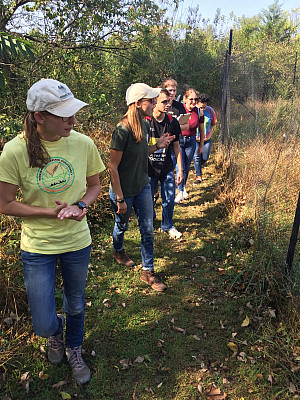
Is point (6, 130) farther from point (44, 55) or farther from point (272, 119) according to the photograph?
point (272, 119)

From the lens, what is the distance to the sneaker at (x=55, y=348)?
2.62 m

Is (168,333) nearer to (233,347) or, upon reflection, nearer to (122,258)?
(233,347)

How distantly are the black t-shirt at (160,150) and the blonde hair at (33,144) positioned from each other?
2413mm

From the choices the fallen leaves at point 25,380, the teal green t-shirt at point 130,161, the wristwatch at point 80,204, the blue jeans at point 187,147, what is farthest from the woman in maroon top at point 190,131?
the fallen leaves at point 25,380

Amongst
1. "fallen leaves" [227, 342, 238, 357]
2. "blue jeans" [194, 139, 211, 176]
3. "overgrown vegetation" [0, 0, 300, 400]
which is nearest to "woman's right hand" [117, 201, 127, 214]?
"overgrown vegetation" [0, 0, 300, 400]

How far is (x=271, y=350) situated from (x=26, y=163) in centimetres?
263

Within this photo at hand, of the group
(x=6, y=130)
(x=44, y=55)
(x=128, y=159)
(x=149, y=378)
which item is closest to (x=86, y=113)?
(x=44, y=55)

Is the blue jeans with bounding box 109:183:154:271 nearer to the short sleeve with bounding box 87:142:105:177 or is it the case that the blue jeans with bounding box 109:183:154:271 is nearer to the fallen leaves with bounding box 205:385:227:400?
the short sleeve with bounding box 87:142:105:177

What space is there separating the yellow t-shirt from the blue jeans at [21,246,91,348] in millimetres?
79

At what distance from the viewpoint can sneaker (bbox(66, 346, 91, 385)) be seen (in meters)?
2.54

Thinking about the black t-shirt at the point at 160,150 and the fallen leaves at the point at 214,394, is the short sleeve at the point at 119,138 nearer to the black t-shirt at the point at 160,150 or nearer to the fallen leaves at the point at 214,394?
the black t-shirt at the point at 160,150

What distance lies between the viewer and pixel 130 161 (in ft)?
10.9

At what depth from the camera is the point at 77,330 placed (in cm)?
246

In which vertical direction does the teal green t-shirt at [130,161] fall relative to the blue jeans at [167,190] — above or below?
above
